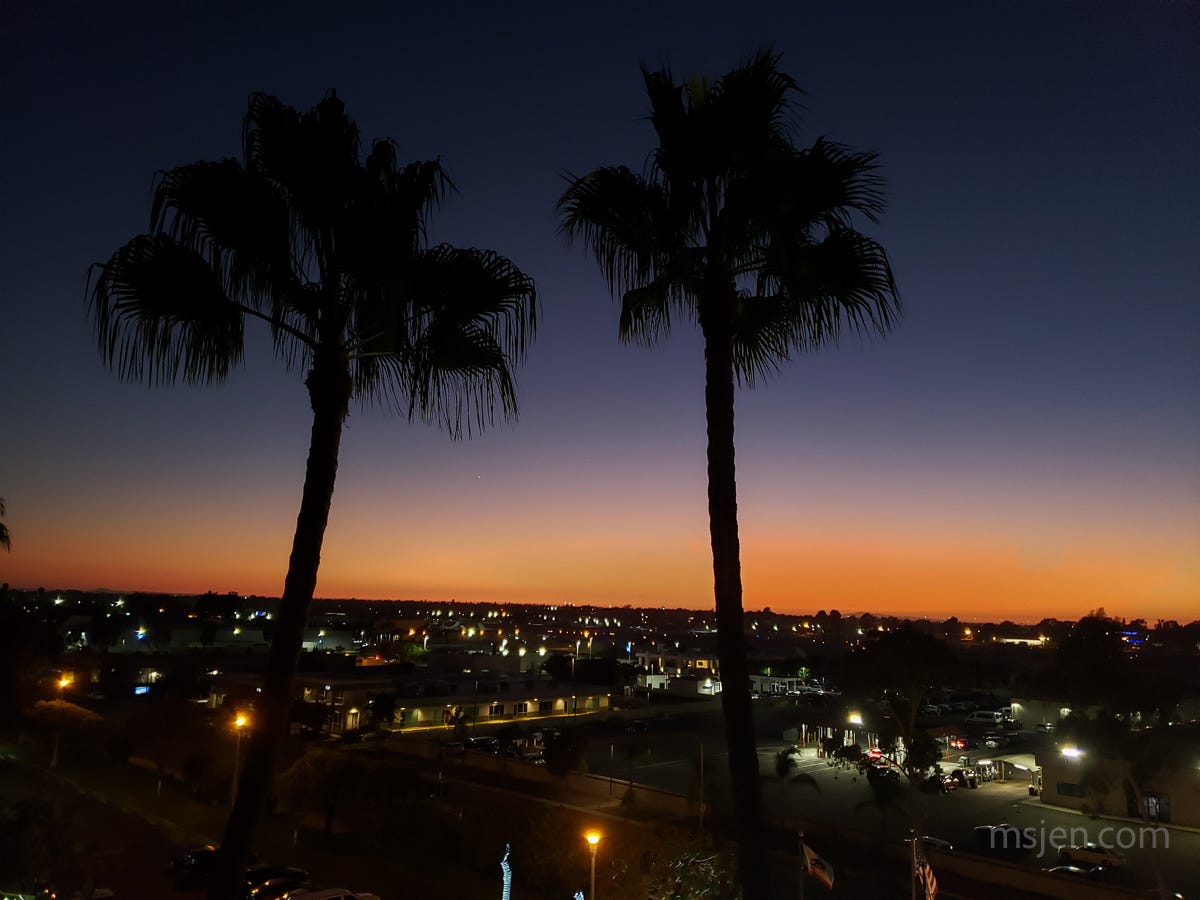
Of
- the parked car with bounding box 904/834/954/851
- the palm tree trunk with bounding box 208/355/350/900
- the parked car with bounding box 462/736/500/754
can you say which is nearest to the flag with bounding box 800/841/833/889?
the palm tree trunk with bounding box 208/355/350/900

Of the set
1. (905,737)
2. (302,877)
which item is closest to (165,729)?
(302,877)

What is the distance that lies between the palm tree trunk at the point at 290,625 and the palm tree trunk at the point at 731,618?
2.96m

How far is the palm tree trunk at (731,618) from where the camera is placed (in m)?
5.75

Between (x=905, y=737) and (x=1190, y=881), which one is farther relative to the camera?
(x=905, y=737)

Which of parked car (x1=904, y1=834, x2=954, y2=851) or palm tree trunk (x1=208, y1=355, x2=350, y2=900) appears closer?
palm tree trunk (x1=208, y1=355, x2=350, y2=900)

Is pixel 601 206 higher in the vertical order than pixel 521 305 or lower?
higher

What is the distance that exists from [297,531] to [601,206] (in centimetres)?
367

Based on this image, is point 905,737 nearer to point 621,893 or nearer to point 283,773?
point 621,893

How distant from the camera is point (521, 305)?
21.0 ft

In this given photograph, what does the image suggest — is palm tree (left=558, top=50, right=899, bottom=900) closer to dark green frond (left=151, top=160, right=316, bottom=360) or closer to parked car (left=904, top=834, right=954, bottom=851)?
dark green frond (left=151, top=160, right=316, bottom=360)

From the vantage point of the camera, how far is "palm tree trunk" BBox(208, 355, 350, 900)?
5035 millimetres

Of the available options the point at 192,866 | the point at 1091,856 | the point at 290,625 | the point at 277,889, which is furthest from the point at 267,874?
the point at 1091,856

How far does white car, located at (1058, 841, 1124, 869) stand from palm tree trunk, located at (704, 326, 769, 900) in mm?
26463

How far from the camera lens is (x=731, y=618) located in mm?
6051
